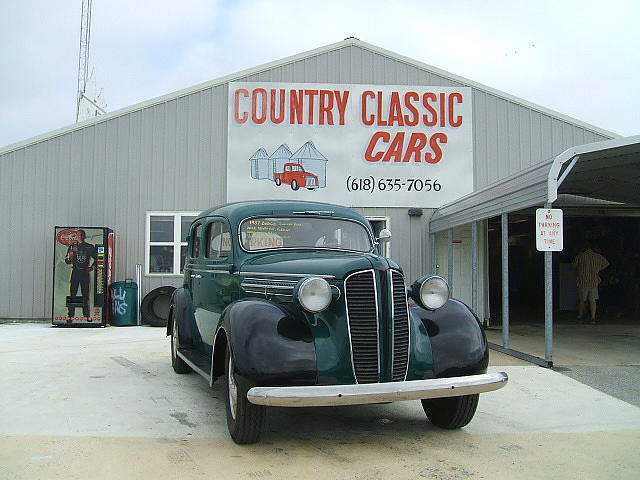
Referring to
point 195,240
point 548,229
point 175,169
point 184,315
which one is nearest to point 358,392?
point 184,315

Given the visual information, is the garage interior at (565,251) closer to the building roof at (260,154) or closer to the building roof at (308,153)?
the building roof at (308,153)

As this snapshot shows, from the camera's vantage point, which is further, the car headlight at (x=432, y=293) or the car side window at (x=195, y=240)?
the car side window at (x=195, y=240)

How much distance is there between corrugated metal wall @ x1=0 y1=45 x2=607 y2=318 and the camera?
12688 millimetres

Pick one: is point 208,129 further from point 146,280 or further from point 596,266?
point 596,266

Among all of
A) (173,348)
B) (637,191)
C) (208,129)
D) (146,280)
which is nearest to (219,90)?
(208,129)

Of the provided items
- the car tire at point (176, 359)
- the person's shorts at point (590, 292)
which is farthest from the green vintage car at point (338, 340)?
the person's shorts at point (590, 292)

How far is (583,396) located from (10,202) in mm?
11429

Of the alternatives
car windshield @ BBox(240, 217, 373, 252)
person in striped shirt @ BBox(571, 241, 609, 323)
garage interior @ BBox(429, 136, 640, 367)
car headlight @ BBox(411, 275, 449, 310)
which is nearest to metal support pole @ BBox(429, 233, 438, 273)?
garage interior @ BBox(429, 136, 640, 367)

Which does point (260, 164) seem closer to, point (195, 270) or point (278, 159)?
point (278, 159)

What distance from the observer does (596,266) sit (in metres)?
12.6

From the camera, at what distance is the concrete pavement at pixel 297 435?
3953 mm

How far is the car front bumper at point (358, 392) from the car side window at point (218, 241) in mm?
2125

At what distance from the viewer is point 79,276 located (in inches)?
471

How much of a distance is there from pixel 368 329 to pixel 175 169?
9.52m
